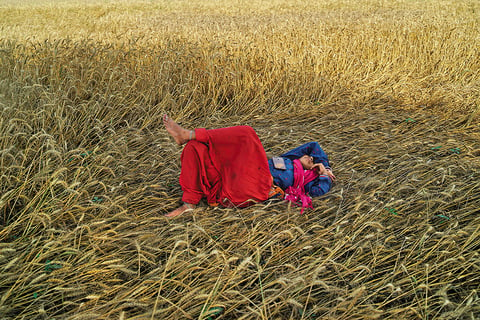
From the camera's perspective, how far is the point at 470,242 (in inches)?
87.9

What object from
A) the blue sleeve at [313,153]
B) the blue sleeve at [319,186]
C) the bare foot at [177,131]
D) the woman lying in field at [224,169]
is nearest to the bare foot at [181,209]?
the woman lying in field at [224,169]

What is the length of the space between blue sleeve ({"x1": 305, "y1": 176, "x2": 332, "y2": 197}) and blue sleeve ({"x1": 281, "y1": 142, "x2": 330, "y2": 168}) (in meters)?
0.20

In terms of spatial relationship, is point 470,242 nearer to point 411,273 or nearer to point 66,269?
point 411,273

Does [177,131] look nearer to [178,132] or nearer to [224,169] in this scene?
[178,132]

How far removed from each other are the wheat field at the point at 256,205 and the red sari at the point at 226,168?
0.14m

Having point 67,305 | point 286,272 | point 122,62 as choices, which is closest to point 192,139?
point 286,272

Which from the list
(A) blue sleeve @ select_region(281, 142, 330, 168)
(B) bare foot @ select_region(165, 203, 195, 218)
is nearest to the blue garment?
(A) blue sleeve @ select_region(281, 142, 330, 168)

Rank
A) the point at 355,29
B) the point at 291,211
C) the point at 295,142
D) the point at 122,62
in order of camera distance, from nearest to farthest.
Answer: the point at 291,211
the point at 295,142
the point at 122,62
the point at 355,29

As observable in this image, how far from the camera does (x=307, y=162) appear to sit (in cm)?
300

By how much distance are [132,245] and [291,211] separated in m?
1.12

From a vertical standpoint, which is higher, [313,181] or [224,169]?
[224,169]

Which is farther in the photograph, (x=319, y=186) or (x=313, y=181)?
(x=313, y=181)

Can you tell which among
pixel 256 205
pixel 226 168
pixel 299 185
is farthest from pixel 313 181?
pixel 226 168

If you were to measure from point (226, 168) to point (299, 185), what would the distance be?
639 millimetres
